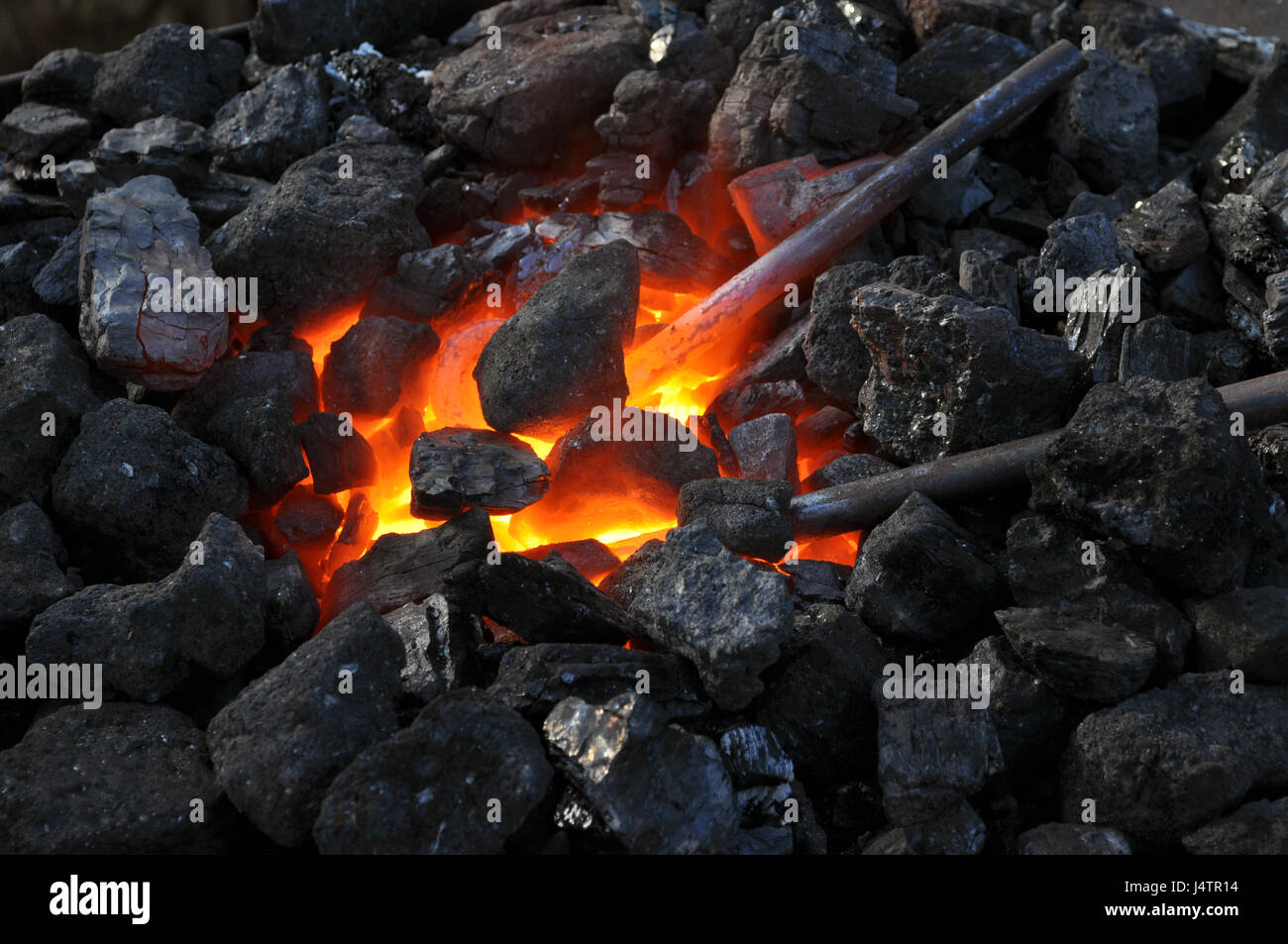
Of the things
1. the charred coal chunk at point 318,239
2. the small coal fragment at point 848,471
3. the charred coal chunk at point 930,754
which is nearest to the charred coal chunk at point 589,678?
the charred coal chunk at point 930,754

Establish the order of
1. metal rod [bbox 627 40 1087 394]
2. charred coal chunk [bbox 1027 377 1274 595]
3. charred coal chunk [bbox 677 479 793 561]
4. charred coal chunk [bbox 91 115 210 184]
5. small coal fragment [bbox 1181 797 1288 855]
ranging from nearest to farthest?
1. small coal fragment [bbox 1181 797 1288 855]
2. charred coal chunk [bbox 1027 377 1274 595]
3. charred coal chunk [bbox 677 479 793 561]
4. metal rod [bbox 627 40 1087 394]
5. charred coal chunk [bbox 91 115 210 184]

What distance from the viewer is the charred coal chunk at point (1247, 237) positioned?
4469 mm

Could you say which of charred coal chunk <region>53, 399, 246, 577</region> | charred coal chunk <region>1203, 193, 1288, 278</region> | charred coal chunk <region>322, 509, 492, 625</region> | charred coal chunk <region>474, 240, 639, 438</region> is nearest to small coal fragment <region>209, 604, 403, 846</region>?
charred coal chunk <region>322, 509, 492, 625</region>

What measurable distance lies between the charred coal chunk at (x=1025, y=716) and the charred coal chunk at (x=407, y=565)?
1.91m

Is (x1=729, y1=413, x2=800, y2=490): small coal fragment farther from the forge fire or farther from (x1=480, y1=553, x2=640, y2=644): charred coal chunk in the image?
(x1=480, y1=553, x2=640, y2=644): charred coal chunk

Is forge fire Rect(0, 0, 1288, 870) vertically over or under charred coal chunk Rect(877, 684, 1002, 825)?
over

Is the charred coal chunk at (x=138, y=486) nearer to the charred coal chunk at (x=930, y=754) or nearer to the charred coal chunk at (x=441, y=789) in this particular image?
the charred coal chunk at (x=441, y=789)

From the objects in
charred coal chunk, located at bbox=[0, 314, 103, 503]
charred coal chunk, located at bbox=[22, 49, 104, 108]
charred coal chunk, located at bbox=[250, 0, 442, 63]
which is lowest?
charred coal chunk, located at bbox=[0, 314, 103, 503]

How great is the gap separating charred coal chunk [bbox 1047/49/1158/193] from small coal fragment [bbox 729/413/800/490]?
2.61 m

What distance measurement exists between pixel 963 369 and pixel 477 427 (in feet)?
7.67

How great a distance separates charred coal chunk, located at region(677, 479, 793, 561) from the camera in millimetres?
3828

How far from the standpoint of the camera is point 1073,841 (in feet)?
9.55

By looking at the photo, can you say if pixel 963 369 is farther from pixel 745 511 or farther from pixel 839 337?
pixel 745 511

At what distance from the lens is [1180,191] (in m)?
4.93
